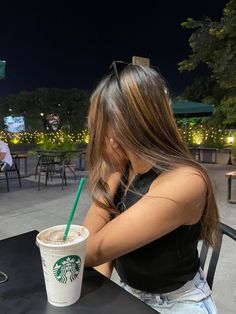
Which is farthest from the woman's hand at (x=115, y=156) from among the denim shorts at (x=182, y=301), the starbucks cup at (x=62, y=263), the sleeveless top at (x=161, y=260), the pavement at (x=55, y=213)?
the pavement at (x=55, y=213)

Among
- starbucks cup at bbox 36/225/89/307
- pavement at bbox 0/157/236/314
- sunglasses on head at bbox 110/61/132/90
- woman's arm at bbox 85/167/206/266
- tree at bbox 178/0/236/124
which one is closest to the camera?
starbucks cup at bbox 36/225/89/307

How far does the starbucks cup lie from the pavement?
1.48 metres

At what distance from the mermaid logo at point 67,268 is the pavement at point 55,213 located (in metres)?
1.50

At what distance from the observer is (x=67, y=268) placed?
713mm

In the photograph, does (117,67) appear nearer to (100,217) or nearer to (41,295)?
(100,217)

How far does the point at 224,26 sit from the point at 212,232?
6.76 metres

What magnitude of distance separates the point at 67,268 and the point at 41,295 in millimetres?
172

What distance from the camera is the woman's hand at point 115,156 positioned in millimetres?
1003

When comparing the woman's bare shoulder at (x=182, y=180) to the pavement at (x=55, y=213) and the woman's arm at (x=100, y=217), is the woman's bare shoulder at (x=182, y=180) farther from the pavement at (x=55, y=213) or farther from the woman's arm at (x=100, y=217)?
the pavement at (x=55, y=213)

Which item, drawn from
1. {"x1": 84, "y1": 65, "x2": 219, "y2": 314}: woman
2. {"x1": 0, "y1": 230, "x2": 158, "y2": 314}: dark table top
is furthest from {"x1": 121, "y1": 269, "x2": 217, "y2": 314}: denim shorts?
{"x1": 0, "y1": 230, "x2": 158, "y2": 314}: dark table top

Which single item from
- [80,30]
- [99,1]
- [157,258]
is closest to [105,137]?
[157,258]

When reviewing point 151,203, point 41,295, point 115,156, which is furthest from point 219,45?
point 41,295

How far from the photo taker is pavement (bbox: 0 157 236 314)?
7.67 feet

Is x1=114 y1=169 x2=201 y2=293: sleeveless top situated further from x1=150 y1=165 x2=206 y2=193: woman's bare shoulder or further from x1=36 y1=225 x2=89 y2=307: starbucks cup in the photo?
x1=36 y1=225 x2=89 y2=307: starbucks cup
